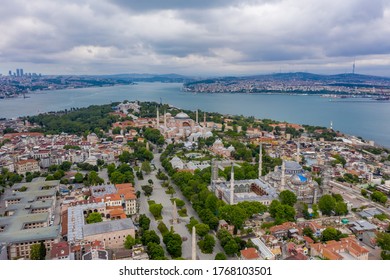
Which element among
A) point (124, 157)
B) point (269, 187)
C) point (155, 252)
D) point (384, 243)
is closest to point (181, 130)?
point (124, 157)

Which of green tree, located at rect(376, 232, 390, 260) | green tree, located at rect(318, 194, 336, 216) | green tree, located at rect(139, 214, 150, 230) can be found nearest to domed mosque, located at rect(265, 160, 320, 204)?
green tree, located at rect(318, 194, 336, 216)

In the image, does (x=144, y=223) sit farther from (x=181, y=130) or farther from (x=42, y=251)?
(x=181, y=130)

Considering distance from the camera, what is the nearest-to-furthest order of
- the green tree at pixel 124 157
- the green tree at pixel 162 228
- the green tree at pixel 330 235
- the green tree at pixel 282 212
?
1. the green tree at pixel 330 235
2. the green tree at pixel 162 228
3. the green tree at pixel 282 212
4. the green tree at pixel 124 157

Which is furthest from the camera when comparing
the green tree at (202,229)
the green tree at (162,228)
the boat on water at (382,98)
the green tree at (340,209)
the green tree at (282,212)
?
the boat on water at (382,98)

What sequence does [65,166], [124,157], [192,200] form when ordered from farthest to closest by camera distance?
[124,157], [65,166], [192,200]

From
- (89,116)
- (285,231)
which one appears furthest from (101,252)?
(89,116)

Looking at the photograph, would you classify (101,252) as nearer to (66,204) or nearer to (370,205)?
(66,204)

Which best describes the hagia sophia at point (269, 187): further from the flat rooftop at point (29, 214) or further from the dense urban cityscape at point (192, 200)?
the flat rooftop at point (29, 214)

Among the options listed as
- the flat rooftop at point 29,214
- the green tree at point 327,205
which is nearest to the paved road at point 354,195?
the green tree at point 327,205
